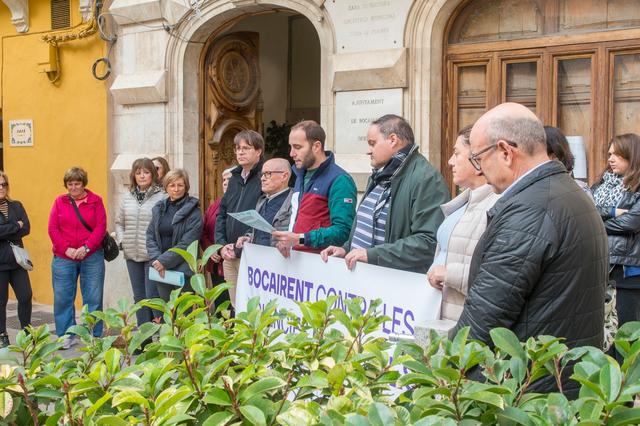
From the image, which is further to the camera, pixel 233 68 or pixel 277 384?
pixel 233 68

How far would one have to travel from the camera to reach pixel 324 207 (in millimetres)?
5672

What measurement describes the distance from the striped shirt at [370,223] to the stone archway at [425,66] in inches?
92.4

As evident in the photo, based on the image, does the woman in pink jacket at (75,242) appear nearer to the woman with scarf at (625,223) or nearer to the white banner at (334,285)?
the white banner at (334,285)

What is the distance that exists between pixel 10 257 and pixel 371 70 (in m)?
3.99

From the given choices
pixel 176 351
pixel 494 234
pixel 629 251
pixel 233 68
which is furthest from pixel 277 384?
pixel 233 68

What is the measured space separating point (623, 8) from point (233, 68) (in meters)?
4.76

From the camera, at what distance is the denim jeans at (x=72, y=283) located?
26.9 ft

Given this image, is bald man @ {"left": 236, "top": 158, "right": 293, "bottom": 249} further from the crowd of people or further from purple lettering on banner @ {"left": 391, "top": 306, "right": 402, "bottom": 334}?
purple lettering on banner @ {"left": 391, "top": 306, "right": 402, "bottom": 334}

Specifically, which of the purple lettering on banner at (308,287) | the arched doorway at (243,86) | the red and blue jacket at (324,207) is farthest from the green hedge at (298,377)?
the arched doorway at (243,86)

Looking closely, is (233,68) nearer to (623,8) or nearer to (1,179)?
(1,179)

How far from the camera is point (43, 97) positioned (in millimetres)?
10609

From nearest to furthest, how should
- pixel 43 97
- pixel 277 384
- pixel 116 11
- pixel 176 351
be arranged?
1. pixel 277 384
2. pixel 176 351
3. pixel 116 11
4. pixel 43 97

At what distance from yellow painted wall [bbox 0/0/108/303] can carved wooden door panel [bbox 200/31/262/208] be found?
1.31 metres

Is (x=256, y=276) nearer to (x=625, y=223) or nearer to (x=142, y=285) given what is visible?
(x=142, y=285)
